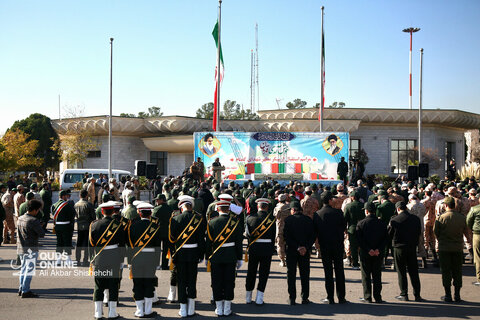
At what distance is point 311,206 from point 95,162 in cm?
3129

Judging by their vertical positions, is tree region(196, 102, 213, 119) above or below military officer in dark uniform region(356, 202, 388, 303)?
above

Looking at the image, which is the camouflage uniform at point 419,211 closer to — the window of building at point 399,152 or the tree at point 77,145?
the window of building at point 399,152

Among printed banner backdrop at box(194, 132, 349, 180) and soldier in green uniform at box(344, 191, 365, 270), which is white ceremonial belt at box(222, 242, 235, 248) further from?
printed banner backdrop at box(194, 132, 349, 180)

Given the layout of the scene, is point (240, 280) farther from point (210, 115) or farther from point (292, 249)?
point (210, 115)

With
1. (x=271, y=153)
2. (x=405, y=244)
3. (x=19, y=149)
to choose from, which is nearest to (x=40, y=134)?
(x=19, y=149)

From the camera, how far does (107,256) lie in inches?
289

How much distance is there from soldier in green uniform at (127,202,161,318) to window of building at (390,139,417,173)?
115 feet

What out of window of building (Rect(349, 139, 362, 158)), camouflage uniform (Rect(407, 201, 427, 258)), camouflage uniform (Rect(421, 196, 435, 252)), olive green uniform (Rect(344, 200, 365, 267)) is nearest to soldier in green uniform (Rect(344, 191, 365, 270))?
olive green uniform (Rect(344, 200, 365, 267))

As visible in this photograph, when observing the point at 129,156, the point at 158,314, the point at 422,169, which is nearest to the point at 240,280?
the point at 158,314

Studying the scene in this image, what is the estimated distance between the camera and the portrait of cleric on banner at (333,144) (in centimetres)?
2478

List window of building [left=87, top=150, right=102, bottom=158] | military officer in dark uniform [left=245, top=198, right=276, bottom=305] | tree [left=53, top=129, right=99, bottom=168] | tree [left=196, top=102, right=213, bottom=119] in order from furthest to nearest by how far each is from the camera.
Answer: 1. tree [left=196, top=102, right=213, bottom=119]
2. window of building [left=87, top=150, right=102, bottom=158]
3. tree [left=53, top=129, right=99, bottom=168]
4. military officer in dark uniform [left=245, top=198, right=276, bottom=305]

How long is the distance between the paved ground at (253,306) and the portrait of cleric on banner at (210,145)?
15127 mm

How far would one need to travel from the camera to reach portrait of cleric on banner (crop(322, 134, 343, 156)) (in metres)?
24.8

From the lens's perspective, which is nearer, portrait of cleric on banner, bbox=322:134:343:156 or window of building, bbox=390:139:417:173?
portrait of cleric on banner, bbox=322:134:343:156
